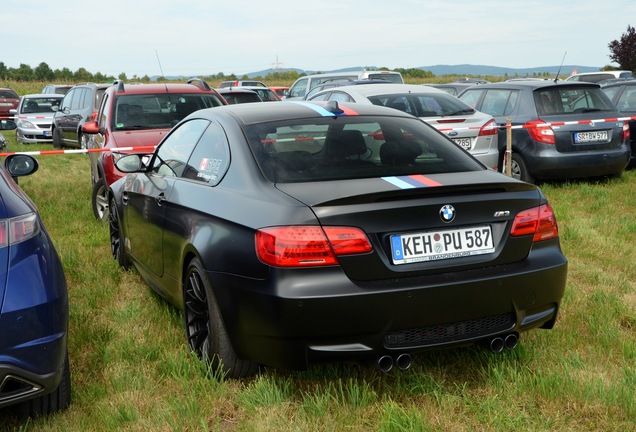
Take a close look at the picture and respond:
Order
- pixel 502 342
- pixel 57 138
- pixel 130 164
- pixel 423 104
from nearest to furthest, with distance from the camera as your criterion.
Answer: pixel 502 342
pixel 130 164
pixel 423 104
pixel 57 138

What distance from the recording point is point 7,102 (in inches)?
1168

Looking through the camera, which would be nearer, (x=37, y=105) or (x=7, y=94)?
(x=37, y=105)

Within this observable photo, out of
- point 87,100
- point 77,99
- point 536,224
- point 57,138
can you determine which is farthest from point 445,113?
point 57,138

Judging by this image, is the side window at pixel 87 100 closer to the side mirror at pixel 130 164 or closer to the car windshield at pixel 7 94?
the side mirror at pixel 130 164

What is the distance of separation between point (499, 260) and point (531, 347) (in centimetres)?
90

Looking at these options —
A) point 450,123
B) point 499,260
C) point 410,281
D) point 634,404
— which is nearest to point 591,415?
point 634,404

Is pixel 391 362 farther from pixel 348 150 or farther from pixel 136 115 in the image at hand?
pixel 136 115

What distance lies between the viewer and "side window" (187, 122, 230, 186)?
418cm

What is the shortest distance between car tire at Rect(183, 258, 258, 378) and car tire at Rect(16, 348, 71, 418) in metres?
0.70

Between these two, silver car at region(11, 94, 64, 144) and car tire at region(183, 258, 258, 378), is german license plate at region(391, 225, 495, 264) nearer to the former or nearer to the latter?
car tire at region(183, 258, 258, 378)

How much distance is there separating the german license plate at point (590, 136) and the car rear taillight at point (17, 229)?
8.53 m

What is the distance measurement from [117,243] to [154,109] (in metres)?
3.32

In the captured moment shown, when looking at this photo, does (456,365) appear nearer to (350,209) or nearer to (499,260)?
Answer: (499,260)

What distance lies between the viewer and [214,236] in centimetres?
384
